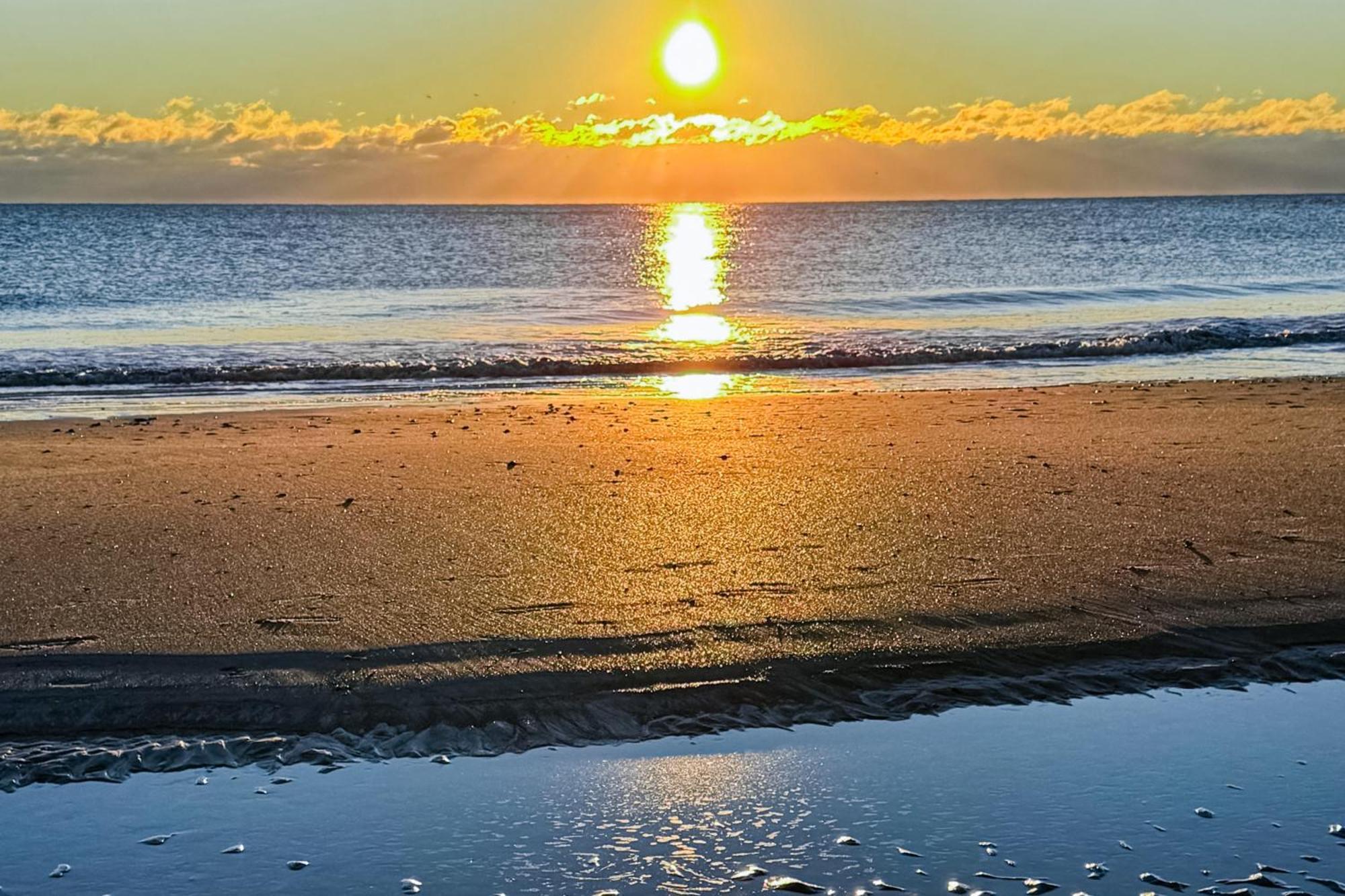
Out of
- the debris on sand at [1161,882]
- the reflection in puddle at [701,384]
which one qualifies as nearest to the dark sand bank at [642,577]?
the debris on sand at [1161,882]

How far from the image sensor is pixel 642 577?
6.63 metres

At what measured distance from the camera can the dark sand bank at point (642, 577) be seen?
203 inches

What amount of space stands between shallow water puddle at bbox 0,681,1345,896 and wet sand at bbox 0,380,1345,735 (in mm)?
575

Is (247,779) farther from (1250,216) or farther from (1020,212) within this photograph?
(1020,212)

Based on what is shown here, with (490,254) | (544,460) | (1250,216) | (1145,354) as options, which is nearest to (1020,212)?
(1250,216)

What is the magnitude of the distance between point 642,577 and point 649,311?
2691 cm

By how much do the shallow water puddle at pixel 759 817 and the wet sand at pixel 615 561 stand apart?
1.89ft

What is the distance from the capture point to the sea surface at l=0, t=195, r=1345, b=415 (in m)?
18.6

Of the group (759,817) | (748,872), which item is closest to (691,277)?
(759,817)

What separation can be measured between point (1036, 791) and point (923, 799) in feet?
1.31

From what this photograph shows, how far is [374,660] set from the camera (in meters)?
5.39

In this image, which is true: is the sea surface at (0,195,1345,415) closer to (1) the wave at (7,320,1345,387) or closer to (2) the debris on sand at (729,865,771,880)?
(1) the wave at (7,320,1345,387)

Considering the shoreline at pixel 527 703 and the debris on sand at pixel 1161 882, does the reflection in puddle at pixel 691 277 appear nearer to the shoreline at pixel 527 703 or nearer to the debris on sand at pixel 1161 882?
the shoreline at pixel 527 703

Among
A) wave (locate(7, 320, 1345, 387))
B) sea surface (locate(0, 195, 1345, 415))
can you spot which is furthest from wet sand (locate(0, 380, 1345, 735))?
wave (locate(7, 320, 1345, 387))
